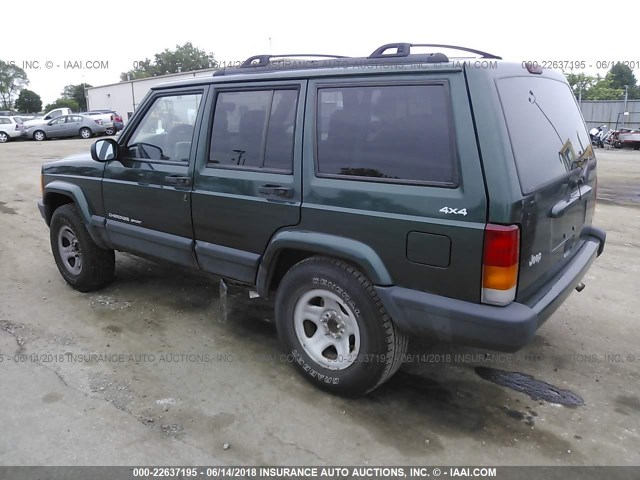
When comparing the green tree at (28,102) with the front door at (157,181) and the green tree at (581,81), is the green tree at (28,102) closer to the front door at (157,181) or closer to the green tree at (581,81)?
the green tree at (581,81)

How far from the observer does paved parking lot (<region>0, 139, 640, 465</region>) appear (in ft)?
8.74

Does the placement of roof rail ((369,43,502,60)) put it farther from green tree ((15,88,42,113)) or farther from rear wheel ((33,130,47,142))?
green tree ((15,88,42,113))

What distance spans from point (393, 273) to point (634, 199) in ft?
29.4

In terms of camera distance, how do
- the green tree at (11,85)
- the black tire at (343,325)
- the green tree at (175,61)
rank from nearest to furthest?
1. the black tire at (343,325)
2. the green tree at (11,85)
3. the green tree at (175,61)

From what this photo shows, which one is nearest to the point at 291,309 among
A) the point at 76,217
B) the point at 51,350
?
the point at 51,350

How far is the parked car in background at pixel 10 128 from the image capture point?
85.2ft

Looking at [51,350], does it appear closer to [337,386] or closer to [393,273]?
[337,386]

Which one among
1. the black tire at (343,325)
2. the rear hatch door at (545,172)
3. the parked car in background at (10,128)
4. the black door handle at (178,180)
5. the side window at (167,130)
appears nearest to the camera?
the rear hatch door at (545,172)

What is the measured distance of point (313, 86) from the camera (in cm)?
304

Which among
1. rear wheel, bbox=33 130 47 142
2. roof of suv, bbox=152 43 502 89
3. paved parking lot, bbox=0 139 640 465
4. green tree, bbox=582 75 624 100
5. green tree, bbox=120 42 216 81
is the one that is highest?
green tree, bbox=120 42 216 81

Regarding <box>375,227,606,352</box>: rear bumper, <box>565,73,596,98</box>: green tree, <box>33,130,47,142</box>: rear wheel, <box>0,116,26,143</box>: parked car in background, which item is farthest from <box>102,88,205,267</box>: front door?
<box>565,73,596,98</box>: green tree

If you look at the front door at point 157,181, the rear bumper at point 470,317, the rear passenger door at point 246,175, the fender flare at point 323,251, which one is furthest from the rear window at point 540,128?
the front door at point 157,181

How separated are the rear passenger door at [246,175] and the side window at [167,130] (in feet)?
0.72

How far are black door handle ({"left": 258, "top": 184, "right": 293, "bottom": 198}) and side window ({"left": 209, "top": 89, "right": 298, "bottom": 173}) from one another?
0.13 metres
